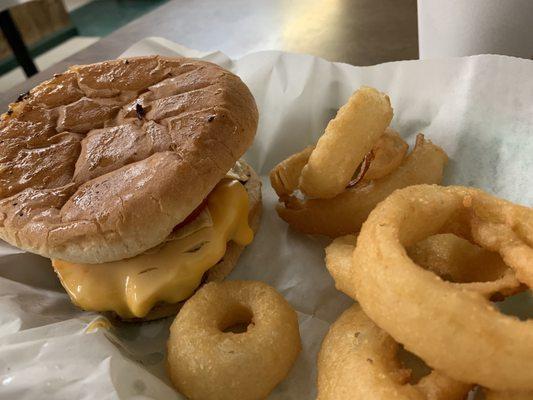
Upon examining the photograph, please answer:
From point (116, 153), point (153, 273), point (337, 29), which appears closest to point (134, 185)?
point (116, 153)

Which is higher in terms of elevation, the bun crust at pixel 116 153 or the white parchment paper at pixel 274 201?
the bun crust at pixel 116 153

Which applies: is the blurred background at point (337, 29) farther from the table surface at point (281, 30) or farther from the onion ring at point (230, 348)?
the onion ring at point (230, 348)

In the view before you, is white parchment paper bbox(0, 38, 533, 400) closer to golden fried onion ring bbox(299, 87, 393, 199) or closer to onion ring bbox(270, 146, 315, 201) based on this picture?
onion ring bbox(270, 146, 315, 201)

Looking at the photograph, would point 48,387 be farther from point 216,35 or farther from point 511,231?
point 216,35

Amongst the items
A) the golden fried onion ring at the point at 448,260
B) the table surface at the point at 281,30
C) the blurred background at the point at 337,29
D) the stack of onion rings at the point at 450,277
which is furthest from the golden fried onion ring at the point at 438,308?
the table surface at the point at 281,30

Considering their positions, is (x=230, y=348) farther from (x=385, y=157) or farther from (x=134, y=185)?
(x=385, y=157)

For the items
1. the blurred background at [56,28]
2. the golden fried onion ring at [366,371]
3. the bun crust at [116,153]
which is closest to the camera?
the golden fried onion ring at [366,371]

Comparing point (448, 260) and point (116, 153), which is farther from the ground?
point (116, 153)

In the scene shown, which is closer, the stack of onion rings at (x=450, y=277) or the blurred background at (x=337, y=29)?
the stack of onion rings at (x=450, y=277)

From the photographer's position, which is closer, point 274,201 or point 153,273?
point 153,273
